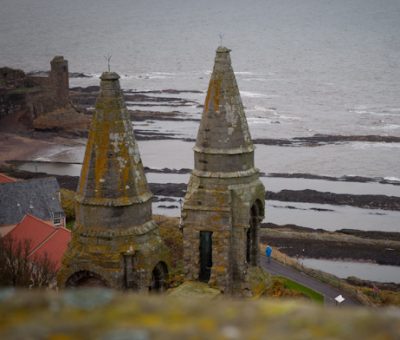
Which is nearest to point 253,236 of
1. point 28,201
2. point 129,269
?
point 129,269

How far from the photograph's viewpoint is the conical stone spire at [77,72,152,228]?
49.4 feet

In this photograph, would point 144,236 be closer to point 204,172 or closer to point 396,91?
point 204,172

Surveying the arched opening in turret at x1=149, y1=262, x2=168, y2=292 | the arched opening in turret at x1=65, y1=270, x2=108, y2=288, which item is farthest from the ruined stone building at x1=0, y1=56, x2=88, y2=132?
the arched opening in turret at x1=65, y1=270, x2=108, y2=288

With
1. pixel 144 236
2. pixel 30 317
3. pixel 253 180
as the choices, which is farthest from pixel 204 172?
pixel 30 317

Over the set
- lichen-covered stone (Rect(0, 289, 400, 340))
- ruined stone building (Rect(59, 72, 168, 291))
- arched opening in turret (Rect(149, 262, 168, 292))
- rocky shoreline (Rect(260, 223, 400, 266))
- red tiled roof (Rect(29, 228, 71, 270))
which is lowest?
rocky shoreline (Rect(260, 223, 400, 266))

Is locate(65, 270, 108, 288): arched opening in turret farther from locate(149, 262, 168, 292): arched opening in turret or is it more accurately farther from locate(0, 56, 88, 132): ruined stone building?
locate(0, 56, 88, 132): ruined stone building

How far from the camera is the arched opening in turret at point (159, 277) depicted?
1605 centimetres

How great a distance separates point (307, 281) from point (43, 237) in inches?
473

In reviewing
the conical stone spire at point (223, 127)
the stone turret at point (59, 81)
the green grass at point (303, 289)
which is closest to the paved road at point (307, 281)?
the green grass at point (303, 289)

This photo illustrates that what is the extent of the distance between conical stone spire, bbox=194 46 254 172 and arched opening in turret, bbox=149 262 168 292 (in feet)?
8.57

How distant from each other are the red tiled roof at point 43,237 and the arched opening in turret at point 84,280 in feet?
47.4

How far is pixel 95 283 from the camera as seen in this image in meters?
15.6

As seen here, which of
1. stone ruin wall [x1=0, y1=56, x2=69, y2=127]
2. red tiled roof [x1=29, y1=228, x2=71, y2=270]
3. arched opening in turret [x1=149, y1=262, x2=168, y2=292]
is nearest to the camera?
arched opening in turret [x1=149, y1=262, x2=168, y2=292]

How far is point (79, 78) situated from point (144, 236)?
133 metres
